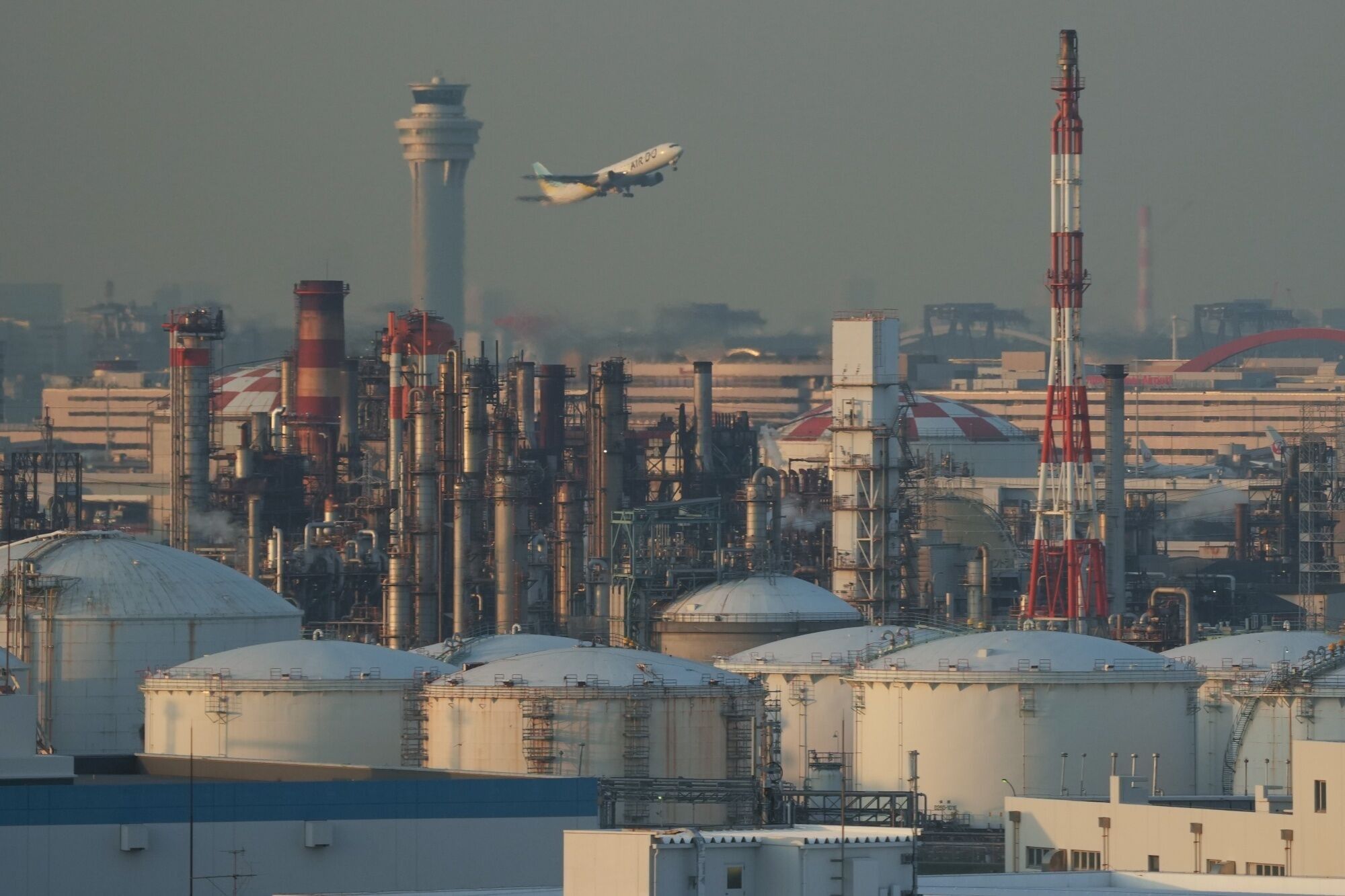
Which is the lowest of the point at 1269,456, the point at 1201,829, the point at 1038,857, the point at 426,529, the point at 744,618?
the point at 1038,857

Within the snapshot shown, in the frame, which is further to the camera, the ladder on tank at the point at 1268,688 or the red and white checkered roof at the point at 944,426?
the red and white checkered roof at the point at 944,426

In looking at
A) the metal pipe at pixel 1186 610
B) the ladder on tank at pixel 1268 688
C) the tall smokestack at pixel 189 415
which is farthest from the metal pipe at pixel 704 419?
the ladder on tank at pixel 1268 688

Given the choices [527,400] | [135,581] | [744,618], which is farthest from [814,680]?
[527,400]

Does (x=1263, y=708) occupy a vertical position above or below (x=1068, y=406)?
below

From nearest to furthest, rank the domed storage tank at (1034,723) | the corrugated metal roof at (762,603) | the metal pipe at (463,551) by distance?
the domed storage tank at (1034,723) < the corrugated metal roof at (762,603) < the metal pipe at (463,551)

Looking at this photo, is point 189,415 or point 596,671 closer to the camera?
point 596,671

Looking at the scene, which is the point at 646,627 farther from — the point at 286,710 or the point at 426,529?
the point at 286,710

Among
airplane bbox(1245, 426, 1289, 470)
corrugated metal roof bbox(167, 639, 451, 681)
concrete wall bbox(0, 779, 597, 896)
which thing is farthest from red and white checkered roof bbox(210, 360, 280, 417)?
concrete wall bbox(0, 779, 597, 896)

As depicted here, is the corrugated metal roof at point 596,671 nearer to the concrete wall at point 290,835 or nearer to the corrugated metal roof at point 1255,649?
the concrete wall at point 290,835

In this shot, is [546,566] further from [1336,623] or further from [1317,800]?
[1317,800]
